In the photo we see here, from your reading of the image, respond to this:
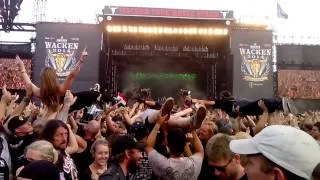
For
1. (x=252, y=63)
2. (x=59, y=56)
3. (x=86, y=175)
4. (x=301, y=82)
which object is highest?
(x=59, y=56)

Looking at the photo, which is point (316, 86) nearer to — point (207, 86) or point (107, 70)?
point (207, 86)

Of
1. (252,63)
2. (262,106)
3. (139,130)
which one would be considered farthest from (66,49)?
(139,130)

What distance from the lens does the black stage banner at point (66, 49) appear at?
19391 millimetres

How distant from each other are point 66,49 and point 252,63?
730 centimetres

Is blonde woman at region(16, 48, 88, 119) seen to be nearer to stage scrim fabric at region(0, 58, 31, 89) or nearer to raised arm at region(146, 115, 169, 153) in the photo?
raised arm at region(146, 115, 169, 153)

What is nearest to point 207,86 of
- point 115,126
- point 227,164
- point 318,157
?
point 115,126

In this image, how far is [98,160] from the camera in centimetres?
Result: 474

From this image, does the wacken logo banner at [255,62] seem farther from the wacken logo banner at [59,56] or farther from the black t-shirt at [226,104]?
the black t-shirt at [226,104]

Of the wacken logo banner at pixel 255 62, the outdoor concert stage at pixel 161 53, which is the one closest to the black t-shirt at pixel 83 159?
the outdoor concert stage at pixel 161 53

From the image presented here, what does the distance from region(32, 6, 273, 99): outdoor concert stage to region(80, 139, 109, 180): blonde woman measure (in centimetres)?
1330

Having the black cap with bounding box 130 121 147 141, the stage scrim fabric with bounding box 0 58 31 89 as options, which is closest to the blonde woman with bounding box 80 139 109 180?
the black cap with bounding box 130 121 147 141

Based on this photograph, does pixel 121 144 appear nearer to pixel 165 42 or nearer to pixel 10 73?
pixel 165 42

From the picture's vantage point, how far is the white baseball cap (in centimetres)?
202

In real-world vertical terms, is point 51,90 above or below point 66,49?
below
